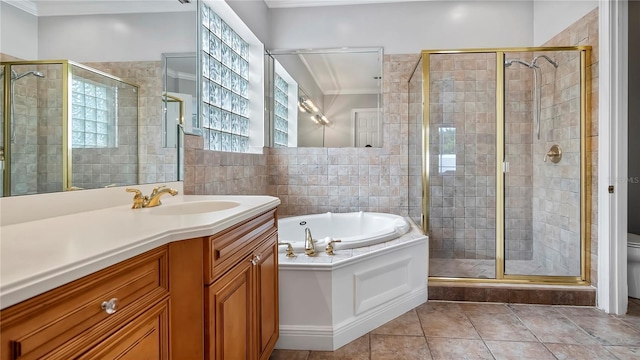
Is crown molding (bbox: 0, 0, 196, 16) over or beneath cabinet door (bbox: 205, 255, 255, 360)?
over

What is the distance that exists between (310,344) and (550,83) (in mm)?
2832

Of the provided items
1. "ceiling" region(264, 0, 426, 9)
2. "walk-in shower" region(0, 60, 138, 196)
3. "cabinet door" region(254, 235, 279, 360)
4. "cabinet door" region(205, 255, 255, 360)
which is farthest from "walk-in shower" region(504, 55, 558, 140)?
"walk-in shower" region(0, 60, 138, 196)

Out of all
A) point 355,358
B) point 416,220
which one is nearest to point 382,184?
point 416,220

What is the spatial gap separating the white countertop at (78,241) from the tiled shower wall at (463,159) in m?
2.27

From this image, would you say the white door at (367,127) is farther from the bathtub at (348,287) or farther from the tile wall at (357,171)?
the bathtub at (348,287)

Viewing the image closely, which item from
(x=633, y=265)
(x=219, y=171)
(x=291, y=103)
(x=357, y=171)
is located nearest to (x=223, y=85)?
(x=219, y=171)

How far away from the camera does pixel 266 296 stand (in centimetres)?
158

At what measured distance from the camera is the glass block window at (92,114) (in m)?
1.21

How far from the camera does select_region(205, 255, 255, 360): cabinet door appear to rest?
Result: 3.41 feet

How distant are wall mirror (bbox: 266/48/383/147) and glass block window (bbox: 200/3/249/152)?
0.38 metres

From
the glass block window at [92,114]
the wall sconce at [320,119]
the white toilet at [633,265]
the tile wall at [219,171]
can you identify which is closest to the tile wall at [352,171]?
the tile wall at [219,171]

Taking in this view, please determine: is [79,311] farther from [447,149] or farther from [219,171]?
[447,149]

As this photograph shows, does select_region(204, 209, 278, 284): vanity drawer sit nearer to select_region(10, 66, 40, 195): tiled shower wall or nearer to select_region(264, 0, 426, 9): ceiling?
select_region(10, 66, 40, 195): tiled shower wall

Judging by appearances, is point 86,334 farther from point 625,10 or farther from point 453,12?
point 453,12
